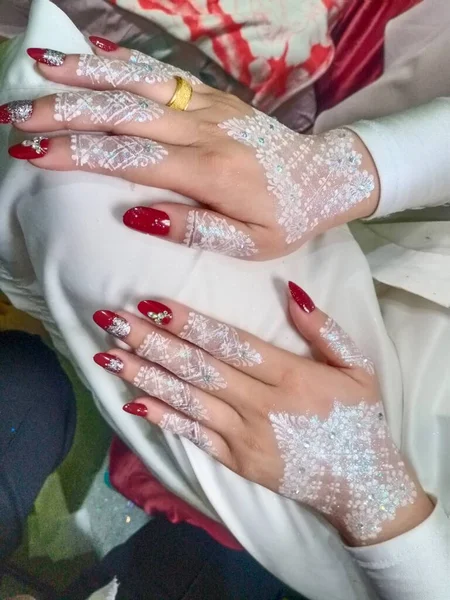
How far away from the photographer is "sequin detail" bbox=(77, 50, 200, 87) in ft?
1.49

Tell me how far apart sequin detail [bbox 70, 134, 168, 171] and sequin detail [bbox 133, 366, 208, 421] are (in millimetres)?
184

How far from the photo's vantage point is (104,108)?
1.42 ft

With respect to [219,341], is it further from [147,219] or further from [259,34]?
[259,34]

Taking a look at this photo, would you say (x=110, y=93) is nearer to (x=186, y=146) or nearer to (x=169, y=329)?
(x=186, y=146)

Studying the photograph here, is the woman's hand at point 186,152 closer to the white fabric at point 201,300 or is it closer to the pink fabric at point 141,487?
the white fabric at point 201,300

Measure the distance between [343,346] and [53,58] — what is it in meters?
0.37

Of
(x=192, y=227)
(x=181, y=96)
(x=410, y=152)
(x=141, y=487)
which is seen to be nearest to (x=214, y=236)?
(x=192, y=227)

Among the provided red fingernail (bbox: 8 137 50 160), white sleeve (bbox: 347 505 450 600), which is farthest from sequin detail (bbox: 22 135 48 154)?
white sleeve (bbox: 347 505 450 600)

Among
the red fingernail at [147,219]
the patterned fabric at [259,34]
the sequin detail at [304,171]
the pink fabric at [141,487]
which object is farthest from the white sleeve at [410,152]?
the pink fabric at [141,487]

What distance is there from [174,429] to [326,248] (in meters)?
0.25

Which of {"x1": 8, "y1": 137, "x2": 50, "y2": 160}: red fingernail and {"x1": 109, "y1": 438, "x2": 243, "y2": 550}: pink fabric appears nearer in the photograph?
{"x1": 8, "y1": 137, "x2": 50, "y2": 160}: red fingernail

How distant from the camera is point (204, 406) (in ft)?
1.69

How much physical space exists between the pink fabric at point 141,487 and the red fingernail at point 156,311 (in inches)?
14.9

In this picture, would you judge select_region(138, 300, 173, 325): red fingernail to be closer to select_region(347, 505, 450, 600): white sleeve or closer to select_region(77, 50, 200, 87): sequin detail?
select_region(77, 50, 200, 87): sequin detail
